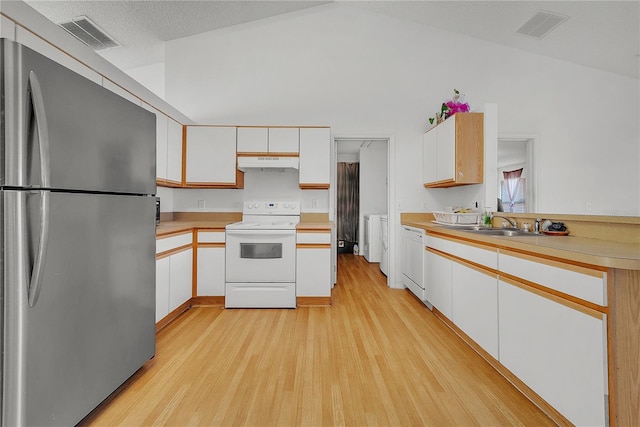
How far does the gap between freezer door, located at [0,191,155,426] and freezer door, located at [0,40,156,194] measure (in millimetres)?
78

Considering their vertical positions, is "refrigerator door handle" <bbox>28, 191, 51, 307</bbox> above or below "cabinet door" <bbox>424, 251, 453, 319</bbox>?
above

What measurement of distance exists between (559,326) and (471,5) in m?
3.56

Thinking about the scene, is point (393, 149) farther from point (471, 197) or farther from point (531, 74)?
point (531, 74)

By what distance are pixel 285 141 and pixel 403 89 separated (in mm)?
1765

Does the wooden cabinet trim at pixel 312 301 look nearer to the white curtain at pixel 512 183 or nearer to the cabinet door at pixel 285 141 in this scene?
the cabinet door at pixel 285 141

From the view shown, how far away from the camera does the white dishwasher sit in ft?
10.0

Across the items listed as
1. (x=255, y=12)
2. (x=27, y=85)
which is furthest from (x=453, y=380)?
(x=255, y=12)

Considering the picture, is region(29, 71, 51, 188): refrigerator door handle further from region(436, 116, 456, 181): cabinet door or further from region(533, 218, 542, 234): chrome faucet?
region(436, 116, 456, 181): cabinet door

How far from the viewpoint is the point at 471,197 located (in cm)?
329

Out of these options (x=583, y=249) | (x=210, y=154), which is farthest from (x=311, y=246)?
(x=583, y=249)

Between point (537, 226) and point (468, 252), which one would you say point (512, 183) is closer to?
point (537, 226)

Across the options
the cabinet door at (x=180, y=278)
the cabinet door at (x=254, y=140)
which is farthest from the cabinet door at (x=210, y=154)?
the cabinet door at (x=180, y=278)

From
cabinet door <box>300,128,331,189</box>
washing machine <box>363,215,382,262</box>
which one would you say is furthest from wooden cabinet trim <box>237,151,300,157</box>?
washing machine <box>363,215,382,262</box>

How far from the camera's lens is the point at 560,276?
1.30 m
